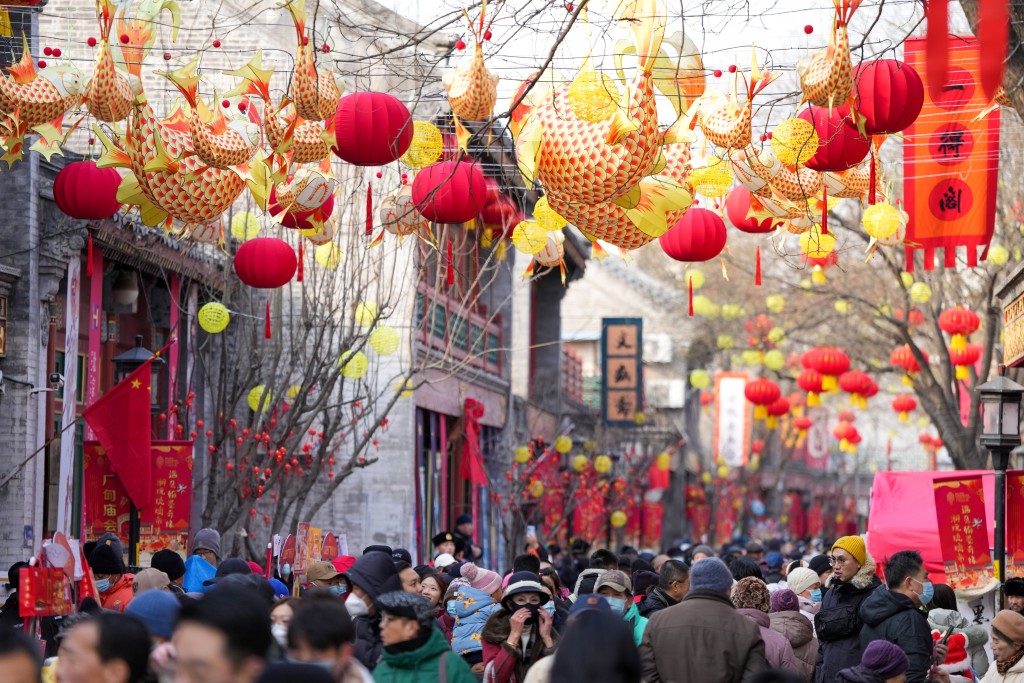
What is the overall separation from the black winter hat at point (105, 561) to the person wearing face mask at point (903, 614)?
521 cm

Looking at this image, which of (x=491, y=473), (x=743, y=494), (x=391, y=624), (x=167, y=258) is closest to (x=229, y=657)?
(x=391, y=624)

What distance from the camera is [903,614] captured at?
8.32 meters

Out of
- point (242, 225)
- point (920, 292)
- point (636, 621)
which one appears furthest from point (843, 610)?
point (920, 292)

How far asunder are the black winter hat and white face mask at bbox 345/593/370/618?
3228 mm

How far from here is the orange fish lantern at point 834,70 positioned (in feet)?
25.4

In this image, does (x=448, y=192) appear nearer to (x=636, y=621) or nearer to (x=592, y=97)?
(x=592, y=97)

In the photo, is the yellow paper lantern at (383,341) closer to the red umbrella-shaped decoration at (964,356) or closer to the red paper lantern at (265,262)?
the red paper lantern at (265,262)

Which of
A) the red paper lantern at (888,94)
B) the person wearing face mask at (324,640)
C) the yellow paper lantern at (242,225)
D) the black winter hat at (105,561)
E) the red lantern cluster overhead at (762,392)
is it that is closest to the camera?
the person wearing face mask at (324,640)

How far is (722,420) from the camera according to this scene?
43.8 metres

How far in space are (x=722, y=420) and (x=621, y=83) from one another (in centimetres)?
3663

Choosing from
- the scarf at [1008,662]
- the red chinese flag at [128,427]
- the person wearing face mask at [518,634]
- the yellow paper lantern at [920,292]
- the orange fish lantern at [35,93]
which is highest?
the yellow paper lantern at [920,292]

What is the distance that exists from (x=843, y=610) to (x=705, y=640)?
229 cm

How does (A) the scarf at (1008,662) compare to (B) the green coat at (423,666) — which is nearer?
(B) the green coat at (423,666)

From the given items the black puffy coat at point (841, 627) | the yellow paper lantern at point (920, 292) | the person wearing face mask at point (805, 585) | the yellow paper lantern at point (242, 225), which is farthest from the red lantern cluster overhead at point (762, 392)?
the black puffy coat at point (841, 627)
